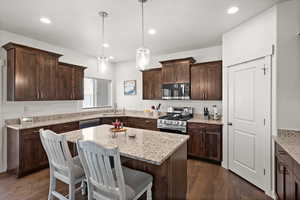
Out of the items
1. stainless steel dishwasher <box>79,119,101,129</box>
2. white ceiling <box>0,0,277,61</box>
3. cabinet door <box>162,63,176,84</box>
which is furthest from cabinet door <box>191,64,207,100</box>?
stainless steel dishwasher <box>79,119,101,129</box>

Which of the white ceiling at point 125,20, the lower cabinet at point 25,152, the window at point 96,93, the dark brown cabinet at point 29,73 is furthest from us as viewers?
the window at point 96,93

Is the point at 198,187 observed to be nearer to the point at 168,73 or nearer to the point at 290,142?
the point at 290,142

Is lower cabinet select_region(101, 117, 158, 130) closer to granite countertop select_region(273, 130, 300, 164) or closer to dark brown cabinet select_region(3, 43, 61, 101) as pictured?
dark brown cabinet select_region(3, 43, 61, 101)

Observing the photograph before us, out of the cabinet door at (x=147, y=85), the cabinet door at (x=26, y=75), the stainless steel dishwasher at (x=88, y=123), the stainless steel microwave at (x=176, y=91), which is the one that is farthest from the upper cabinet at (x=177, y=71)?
the cabinet door at (x=26, y=75)

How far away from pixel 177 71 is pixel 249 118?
6.90 ft

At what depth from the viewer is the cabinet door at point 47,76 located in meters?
3.20

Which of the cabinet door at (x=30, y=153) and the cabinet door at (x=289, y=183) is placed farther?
the cabinet door at (x=30, y=153)

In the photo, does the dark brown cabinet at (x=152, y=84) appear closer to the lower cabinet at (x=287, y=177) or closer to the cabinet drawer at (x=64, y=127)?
the cabinet drawer at (x=64, y=127)

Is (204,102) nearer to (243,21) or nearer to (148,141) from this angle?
(243,21)

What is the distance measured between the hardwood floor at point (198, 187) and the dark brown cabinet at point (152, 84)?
7.81 feet

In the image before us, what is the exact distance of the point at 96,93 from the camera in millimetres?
5246

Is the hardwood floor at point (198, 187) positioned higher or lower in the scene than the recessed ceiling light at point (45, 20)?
lower

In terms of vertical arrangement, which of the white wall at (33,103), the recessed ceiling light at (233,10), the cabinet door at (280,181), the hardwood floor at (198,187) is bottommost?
the hardwood floor at (198,187)

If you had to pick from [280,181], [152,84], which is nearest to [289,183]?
[280,181]
